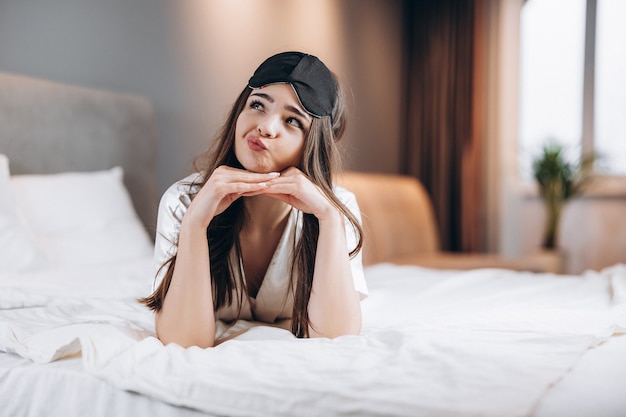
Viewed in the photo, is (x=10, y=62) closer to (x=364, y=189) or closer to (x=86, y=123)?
(x=86, y=123)

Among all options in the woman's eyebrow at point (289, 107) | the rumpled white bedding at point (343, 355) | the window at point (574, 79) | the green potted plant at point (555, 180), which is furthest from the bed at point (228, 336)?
the window at point (574, 79)

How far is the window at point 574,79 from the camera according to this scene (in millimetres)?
4828

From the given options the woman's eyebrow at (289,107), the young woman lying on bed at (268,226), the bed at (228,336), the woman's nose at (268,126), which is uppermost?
the woman's eyebrow at (289,107)

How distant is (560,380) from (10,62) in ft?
7.36

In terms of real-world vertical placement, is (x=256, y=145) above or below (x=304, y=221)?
above

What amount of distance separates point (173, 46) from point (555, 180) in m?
2.92

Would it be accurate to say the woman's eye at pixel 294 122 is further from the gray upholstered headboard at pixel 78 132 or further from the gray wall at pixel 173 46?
the gray upholstered headboard at pixel 78 132

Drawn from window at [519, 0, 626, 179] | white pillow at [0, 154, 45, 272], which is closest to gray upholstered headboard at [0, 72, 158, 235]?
white pillow at [0, 154, 45, 272]

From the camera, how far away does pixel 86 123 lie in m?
2.62

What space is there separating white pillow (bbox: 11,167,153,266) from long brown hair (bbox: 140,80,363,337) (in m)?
0.92

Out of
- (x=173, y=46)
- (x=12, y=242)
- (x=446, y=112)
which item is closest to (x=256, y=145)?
(x=12, y=242)

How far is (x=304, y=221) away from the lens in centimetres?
155

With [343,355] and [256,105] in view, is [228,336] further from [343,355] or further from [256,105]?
[256,105]

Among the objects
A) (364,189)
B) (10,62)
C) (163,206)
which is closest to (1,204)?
(10,62)
